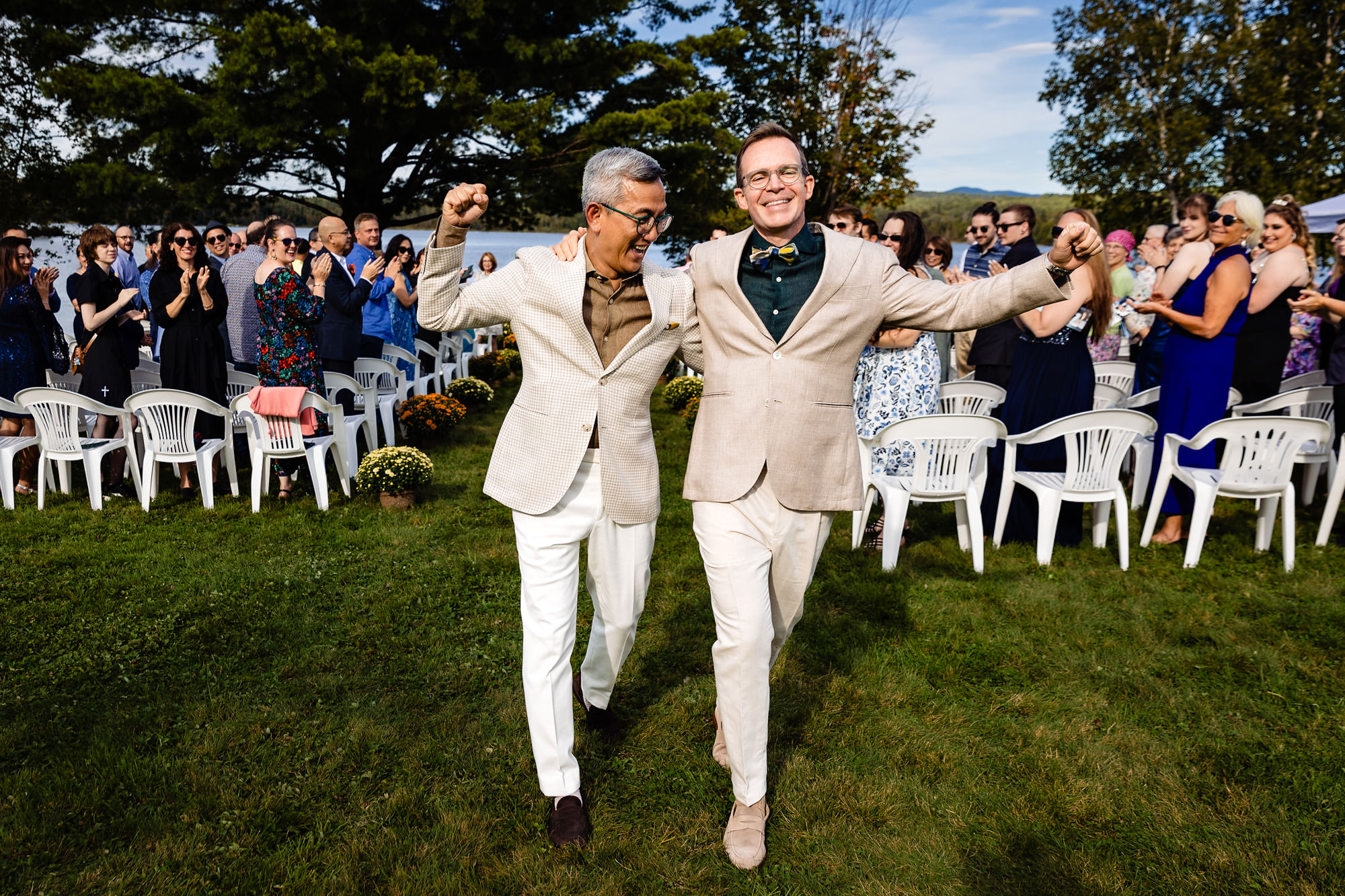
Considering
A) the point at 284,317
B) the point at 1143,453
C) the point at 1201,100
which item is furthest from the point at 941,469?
the point at 1201,100

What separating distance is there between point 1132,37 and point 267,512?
24624mm

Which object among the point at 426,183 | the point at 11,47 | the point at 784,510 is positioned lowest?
the point at 784,510

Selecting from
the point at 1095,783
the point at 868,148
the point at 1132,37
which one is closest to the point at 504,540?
the point at 1095,783

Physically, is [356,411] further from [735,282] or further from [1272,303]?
[1272,303]

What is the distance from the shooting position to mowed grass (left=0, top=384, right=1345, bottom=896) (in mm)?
2748

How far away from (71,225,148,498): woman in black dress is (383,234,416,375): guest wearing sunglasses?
2.50 meters

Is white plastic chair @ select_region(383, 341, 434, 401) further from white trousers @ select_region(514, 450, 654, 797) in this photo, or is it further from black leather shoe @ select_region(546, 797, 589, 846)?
black leather shoe @ select_region(546, 797, 589, 846)

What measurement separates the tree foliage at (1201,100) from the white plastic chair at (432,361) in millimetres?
19831

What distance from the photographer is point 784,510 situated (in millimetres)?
2754

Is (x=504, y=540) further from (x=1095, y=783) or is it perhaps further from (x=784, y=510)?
(x=1095, y=783)

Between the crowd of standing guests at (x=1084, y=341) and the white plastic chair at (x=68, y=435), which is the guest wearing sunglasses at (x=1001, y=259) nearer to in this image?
the crowd of standing guests at (x=1084, y=341)

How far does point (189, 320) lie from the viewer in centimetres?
704

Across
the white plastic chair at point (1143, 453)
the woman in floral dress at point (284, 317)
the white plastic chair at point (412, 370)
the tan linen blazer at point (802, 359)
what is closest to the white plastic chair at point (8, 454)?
the woman in floral dress at point (284, 317)

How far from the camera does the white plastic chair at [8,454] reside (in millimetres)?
6551
